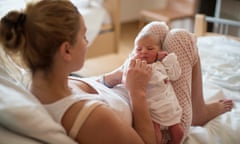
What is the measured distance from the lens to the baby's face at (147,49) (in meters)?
1.24

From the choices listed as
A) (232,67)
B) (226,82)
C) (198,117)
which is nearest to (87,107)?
(198,117)

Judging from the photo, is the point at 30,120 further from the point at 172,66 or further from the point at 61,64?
the point at 172,66

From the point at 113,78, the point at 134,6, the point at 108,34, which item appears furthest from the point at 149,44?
the point at 134,6

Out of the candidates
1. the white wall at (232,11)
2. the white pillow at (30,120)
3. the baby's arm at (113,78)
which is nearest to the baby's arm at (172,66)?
the baby's arm at (113,78)

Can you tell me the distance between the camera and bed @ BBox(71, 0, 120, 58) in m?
2.88

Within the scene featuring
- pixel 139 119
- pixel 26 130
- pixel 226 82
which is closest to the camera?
pixel 26 130

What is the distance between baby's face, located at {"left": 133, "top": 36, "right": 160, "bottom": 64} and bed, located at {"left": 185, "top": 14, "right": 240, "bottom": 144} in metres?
0.33

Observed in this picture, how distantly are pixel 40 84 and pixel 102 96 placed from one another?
203mm

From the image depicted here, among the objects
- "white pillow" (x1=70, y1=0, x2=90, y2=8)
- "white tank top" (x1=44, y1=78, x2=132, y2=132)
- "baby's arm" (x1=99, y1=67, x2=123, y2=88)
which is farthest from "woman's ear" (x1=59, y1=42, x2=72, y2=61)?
"white pillow" (x1=70, y1=0, x2=90, y2=8)

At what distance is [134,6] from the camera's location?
14.6 ft

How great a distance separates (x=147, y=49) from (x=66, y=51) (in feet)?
1.41

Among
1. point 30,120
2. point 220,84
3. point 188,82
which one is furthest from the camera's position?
point 220,84

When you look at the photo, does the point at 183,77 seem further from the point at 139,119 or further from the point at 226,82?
the point at 226,82

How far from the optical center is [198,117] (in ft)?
4.64
